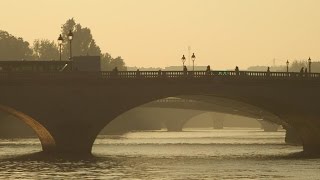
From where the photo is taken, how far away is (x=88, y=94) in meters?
105

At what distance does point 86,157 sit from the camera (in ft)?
330

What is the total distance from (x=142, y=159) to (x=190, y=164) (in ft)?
23.7

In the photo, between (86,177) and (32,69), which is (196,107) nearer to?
(32,69)

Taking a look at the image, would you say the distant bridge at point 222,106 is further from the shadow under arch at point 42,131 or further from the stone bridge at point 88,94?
the shadow under arch at point 42,131

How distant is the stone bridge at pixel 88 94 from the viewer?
10306cm

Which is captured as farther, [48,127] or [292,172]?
[48,127]

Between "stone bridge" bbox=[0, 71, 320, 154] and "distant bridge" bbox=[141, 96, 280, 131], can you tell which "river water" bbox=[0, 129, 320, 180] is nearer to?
"stone bridge" bbox=[0, 71, 320, 154]

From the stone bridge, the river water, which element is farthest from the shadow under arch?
the river water

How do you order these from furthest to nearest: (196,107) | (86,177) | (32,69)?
(196,107) → (32,69) → (86,177)

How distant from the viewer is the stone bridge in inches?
4058

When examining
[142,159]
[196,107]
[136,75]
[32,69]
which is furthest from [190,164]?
[196,107]

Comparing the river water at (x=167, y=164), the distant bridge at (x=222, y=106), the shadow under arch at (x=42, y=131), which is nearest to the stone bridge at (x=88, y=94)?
the shadow under arch at (x=42, y=131)

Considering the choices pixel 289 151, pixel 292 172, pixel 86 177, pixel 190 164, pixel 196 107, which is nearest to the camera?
pixel 86 177

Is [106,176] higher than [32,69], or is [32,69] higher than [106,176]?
[32,69]
